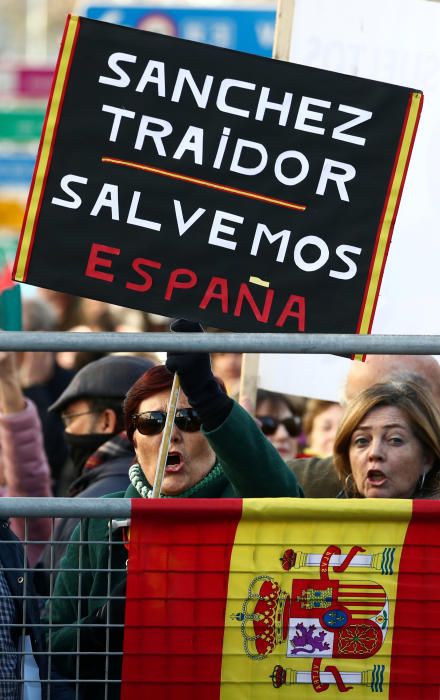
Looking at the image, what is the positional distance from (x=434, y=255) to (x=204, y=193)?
1.51 meters

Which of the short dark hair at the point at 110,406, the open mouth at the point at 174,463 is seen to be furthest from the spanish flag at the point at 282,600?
the short dark hair at the point at 110,406

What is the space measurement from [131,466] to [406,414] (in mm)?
858

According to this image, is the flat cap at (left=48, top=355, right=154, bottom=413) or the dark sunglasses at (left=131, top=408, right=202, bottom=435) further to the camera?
the flat cap at (left=48, top=355, right=154, bottom=413)

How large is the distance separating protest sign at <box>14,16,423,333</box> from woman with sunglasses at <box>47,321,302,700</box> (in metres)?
0.20

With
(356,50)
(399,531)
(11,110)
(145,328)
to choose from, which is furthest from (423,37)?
(11,110)

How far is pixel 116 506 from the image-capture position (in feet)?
10.0

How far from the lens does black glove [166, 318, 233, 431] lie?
11.3 ft

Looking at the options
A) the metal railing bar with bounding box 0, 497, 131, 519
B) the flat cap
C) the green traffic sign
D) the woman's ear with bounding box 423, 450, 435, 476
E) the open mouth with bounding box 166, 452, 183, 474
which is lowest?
the metal railing bar with bounding box 0, 497, 131, 519

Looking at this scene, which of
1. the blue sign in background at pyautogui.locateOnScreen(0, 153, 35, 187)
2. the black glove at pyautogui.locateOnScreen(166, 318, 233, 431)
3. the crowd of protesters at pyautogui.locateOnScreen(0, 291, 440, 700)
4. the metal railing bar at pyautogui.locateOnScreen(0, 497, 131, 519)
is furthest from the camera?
the blue sign in background at pyautogui.locateOnScreen(0, 153, 35, 187)

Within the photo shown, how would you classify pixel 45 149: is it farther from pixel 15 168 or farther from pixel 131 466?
pixel 15 168

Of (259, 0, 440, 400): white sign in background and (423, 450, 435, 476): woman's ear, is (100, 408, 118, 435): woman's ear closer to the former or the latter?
(259, 0, 440, 400): white sign in background

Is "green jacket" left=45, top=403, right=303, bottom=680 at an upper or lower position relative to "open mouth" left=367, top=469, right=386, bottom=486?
lower

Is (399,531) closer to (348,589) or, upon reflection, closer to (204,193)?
(348,589)

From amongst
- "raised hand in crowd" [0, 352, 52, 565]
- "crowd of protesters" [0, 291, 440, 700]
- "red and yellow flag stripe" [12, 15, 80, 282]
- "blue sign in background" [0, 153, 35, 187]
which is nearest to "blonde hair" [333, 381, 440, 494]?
"crowd of protesters" [0, 291, 440, 700]
